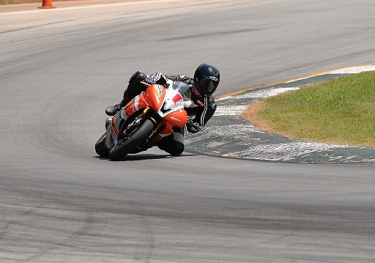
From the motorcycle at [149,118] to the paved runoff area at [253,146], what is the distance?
2.77 ft

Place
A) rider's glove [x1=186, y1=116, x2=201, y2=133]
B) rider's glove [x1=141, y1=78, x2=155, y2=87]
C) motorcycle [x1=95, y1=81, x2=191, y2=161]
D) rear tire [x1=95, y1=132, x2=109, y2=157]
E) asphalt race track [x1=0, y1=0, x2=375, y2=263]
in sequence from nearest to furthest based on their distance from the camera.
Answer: asphalt race track [x1=0, y1=0, x2=375, y2=263] → motorcycle [x1=95, y1=81, x2=191, y2=161] → rider's glove [x1=186, y1=116, x2=201, y2=133] → rider's glove [x1=141, y1=78, x2=155, y2=87] → rear tire [x1=95, y1=132, x2=109, y2=157]

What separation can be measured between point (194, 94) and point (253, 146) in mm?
969

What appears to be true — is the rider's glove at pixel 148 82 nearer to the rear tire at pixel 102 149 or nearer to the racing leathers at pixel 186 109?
the racing leathers at pixel 186 109

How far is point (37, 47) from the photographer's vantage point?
20.7m

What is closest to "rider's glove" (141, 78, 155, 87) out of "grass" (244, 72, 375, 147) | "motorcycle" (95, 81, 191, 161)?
"motorcycle" (95, 81, 191, 161)

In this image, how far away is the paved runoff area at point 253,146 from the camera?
33.2ft

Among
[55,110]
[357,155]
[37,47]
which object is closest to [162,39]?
[37,47]

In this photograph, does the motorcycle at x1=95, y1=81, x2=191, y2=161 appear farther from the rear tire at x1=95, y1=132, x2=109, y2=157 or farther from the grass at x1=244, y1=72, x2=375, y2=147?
the grass at x1=244, y1=72, x2=375, y2=147

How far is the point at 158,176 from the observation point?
9.38 metres

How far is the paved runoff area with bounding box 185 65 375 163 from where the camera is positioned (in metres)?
10.1

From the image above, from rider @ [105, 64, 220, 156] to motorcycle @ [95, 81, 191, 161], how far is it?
0.41ft

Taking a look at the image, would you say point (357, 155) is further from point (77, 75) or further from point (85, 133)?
point (77, 75)

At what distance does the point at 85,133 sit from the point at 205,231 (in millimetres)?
6197

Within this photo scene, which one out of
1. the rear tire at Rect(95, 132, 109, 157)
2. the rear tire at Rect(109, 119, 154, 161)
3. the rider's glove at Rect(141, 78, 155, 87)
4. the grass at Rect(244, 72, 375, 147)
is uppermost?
the rider's glove at Rect(141, 78, 155, 87)
